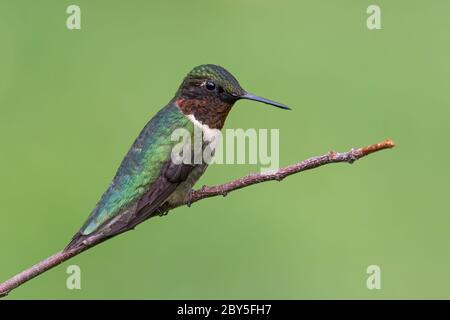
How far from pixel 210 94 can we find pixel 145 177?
57cm

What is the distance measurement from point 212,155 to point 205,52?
157 inches

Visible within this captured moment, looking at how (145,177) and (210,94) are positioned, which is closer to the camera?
(145,177)

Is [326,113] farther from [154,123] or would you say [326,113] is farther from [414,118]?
[154,123]

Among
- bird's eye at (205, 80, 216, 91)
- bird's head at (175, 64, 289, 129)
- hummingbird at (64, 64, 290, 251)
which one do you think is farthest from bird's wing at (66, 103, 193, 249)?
bird's eye at (205, 80, 216, 91)

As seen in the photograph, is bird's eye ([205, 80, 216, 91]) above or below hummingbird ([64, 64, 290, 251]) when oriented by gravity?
above

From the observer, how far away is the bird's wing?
3836mm

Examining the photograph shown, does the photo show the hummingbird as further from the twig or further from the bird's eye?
the twig

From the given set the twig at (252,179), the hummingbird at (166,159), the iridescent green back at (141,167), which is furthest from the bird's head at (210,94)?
the twig at (252,179)

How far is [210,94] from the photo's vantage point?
416 centimetres

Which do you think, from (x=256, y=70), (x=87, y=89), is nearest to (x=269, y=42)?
(x=256, y=70)

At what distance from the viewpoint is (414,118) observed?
297 inches

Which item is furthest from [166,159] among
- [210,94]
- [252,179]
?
[252,179]

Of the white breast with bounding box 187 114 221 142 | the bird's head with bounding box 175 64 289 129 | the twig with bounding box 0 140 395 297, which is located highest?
the bird's head with bounding box 175 64 289 129

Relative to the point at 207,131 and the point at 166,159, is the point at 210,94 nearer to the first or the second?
the point at 207,131
